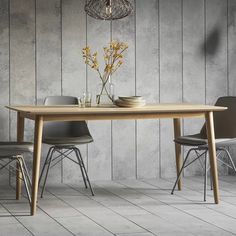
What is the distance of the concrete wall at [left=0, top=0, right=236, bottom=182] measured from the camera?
5.88 metres

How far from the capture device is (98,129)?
6188mm

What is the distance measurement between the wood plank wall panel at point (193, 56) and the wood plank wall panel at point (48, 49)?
1.32 m

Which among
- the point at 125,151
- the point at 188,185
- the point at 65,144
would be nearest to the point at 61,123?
the point at 65,144

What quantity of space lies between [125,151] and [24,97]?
3.78 feet

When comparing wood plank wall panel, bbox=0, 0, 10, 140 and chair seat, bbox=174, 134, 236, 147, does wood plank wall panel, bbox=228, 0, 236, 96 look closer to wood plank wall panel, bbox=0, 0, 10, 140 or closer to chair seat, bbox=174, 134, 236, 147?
chair seat, bbox=174, 134, 236, 147

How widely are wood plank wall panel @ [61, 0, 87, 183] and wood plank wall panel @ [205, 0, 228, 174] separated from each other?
133 cm

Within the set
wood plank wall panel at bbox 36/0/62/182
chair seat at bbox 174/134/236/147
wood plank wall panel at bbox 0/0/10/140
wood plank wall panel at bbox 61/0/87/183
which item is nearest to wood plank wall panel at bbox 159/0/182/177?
wood plank wall panel at bbox 61/0/87/183

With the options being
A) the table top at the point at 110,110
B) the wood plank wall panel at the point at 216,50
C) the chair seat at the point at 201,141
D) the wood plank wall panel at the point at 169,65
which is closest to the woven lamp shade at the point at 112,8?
the wood plank wall panel at the point at 169,65

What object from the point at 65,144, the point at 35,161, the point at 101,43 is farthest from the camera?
the point at 101,43

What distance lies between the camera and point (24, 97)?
5.91 metres

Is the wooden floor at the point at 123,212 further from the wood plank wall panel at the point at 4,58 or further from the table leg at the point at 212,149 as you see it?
the wood plank wall panel at the point at 4,58

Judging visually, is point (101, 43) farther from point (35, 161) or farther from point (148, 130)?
point (35, 161)

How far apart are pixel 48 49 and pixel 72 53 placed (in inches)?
9.4

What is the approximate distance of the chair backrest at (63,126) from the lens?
18.6 ft
